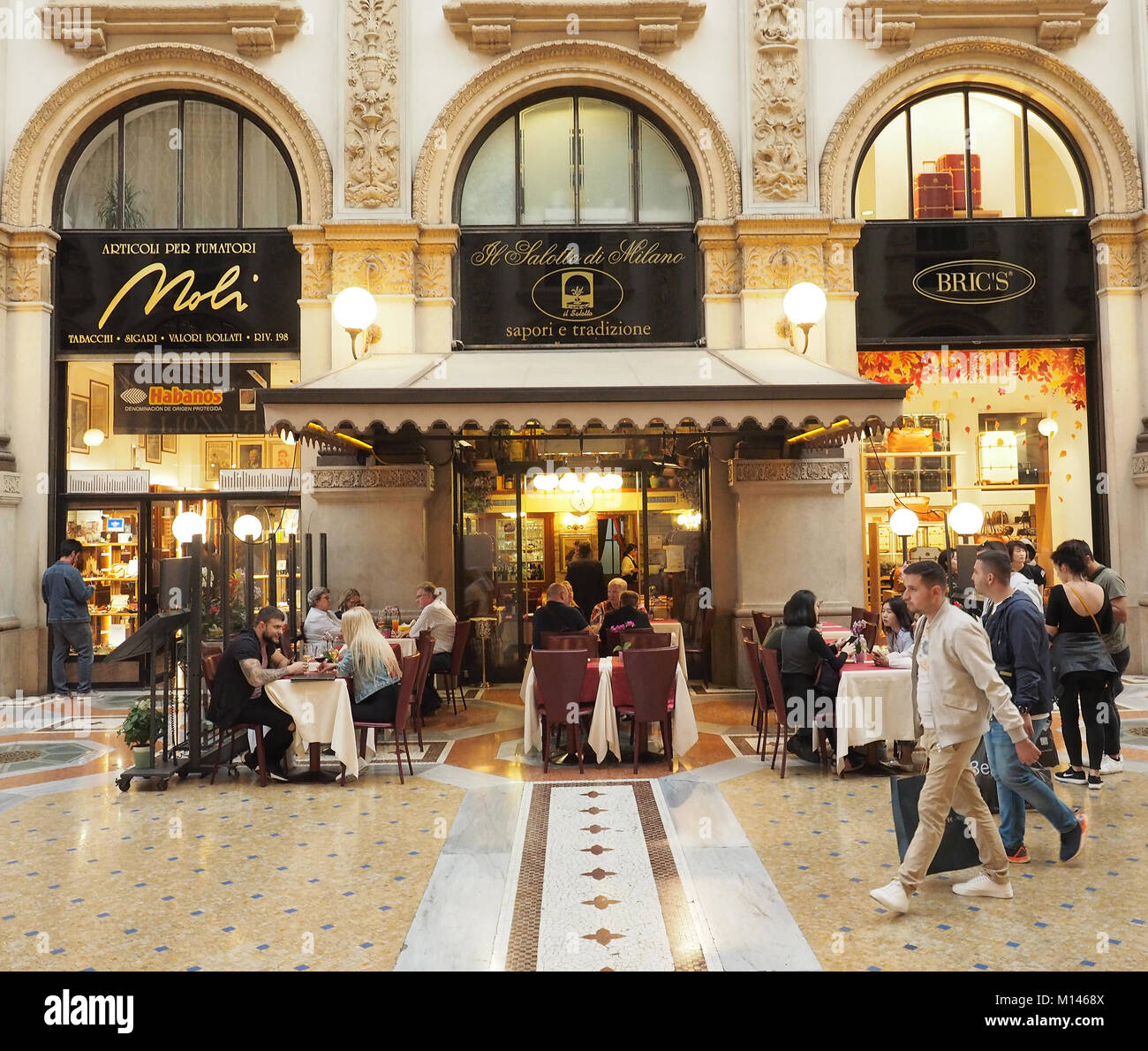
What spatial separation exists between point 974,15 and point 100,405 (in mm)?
11147

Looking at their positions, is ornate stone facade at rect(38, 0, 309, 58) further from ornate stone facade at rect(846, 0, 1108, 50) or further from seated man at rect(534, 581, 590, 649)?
seated man at rect(534, 581, 590, 649)

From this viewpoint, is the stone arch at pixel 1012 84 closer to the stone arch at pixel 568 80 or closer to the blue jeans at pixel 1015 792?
the stone arch at pixel 568 80

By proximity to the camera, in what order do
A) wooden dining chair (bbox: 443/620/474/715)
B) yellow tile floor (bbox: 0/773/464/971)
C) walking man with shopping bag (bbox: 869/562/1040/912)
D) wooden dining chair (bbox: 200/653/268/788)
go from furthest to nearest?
wooden dining chair (bbox: 443/620/474/715), wooden dining chair (bbox: 200/653/268/788), walking man with shopping bag (bbox: 869/562/1040/912), yellow tile floor (bbox: 0/773/464/971)

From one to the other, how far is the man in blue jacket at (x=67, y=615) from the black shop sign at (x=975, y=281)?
9250mm

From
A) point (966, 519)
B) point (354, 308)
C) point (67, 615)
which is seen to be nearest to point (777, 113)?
point (966, 519)

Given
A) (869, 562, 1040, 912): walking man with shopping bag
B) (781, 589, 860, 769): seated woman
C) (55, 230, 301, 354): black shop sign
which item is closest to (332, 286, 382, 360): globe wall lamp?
(55, 230, 301, 354): black shop sign

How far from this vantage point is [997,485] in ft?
39.1

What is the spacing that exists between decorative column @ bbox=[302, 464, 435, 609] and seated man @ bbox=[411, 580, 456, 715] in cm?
83

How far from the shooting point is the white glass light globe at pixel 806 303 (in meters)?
9.69

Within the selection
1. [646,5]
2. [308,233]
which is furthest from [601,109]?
[308,233]

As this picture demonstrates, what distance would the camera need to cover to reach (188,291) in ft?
34.9

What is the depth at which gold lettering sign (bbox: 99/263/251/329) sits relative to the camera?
418 inches

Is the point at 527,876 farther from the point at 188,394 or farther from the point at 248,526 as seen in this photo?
the point at 188,394

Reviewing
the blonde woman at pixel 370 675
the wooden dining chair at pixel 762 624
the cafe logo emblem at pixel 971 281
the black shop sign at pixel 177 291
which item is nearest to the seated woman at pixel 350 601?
the blonde woman at pixel 370 675
